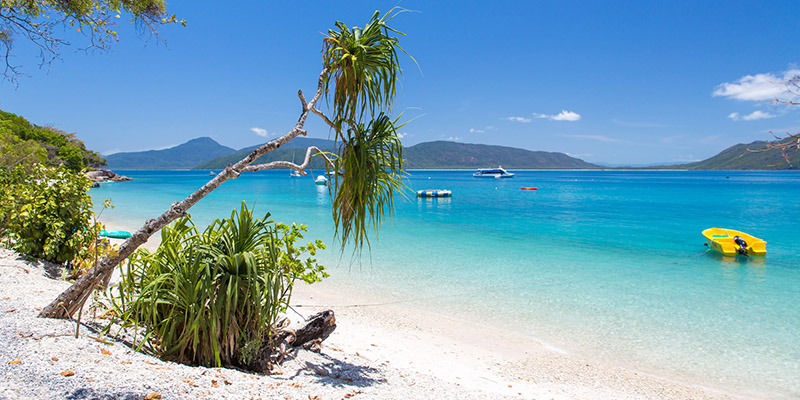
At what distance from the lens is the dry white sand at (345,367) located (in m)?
2.80

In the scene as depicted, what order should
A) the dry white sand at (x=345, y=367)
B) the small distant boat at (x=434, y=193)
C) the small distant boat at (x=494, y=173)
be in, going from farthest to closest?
the small distant boat at (x=494, y=173) → the small distant boat at (x=434, y=193) → the dry white sand at (x=345, y=367)

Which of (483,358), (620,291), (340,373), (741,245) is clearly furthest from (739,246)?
(340,373)

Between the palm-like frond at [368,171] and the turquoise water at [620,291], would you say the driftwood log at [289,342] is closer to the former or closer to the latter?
the palm-like frond at [368,171]

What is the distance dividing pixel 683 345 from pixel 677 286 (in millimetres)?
4773

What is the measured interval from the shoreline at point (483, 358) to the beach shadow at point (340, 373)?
1.84 ft

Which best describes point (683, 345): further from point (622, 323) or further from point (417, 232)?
point (417, 232)

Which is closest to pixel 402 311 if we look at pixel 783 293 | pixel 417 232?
pixel 783 293

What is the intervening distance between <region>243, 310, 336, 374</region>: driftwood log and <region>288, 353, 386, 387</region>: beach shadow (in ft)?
0.74

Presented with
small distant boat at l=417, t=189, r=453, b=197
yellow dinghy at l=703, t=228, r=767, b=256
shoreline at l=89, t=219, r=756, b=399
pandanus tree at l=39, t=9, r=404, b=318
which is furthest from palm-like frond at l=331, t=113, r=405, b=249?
small distant boat at l=417, t=189, r=453, b=197

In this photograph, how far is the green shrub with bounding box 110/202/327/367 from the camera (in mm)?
3533

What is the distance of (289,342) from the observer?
15.0 ft

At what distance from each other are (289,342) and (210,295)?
1.37 meters

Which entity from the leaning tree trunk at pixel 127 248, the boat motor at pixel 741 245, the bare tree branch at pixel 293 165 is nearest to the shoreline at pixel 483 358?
the bare tree branch at pixel 293 165

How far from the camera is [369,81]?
4086mm
